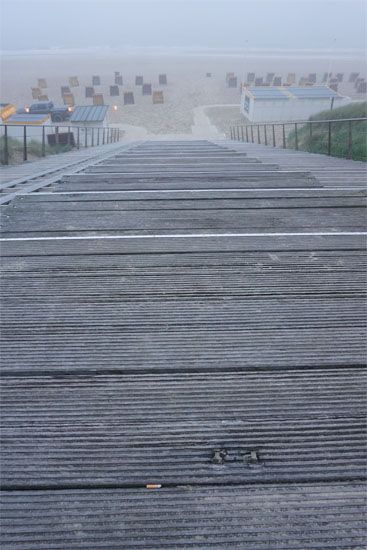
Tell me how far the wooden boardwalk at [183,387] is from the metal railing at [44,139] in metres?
9.69

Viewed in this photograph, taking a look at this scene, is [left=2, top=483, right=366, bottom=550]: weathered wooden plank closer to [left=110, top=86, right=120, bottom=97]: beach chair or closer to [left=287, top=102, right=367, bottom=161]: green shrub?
[left=287, top=102, right=367, bottom=161]: green shrub

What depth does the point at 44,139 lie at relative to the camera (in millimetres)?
13891

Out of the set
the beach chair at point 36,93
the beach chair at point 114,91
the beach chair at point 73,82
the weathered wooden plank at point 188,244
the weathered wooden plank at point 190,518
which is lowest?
the weathered wooden plank at point 190,518

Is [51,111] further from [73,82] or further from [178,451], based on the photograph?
[178,451]

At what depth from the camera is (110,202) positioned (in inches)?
204

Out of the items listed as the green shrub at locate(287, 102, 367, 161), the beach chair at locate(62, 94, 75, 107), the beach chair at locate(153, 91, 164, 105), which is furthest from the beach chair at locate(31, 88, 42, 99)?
the green shrub at locate(287, 102, 367, 161)

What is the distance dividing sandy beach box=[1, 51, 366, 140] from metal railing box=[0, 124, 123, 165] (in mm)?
6106

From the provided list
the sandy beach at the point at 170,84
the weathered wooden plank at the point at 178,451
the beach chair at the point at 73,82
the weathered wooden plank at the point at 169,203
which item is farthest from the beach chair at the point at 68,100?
the weathered wooden plank at the point at 178,451

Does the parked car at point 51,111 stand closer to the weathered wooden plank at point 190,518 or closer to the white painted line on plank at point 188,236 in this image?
the white painted line on plank at point 188,236

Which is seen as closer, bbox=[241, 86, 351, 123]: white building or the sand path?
the sand path

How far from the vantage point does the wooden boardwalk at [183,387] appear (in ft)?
5.35

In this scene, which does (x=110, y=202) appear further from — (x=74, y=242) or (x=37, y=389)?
(x=37, y=389)

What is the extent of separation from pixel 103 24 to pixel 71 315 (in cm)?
21191

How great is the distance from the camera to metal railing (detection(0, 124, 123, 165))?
1566cm
